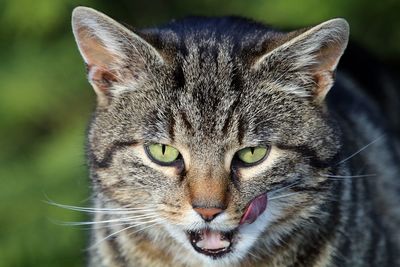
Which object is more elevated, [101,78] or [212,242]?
[101,78]

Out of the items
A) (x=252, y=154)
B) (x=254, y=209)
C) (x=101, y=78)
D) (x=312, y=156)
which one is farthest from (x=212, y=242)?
(x=101, y=78)

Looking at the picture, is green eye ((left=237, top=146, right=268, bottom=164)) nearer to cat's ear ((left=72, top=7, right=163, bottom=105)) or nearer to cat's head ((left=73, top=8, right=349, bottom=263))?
cat's head ((left=73, top=8, right=349, bottom=263))

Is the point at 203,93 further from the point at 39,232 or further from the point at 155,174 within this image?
the point at 39,232

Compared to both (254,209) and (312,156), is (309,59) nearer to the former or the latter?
(312,156)

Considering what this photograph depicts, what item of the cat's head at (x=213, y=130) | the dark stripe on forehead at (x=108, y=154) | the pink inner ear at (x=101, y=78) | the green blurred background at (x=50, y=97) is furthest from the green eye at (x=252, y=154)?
the green blurred background at (x=50, y=97)

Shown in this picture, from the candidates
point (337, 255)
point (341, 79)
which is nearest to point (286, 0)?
point (341, 79)

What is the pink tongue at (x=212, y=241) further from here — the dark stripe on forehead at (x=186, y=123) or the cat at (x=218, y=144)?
the dark stripe on forehead at (x=186, y=123)

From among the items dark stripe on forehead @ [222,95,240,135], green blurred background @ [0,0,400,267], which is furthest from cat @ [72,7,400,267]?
green blurred background @ [0,0,400,267]
